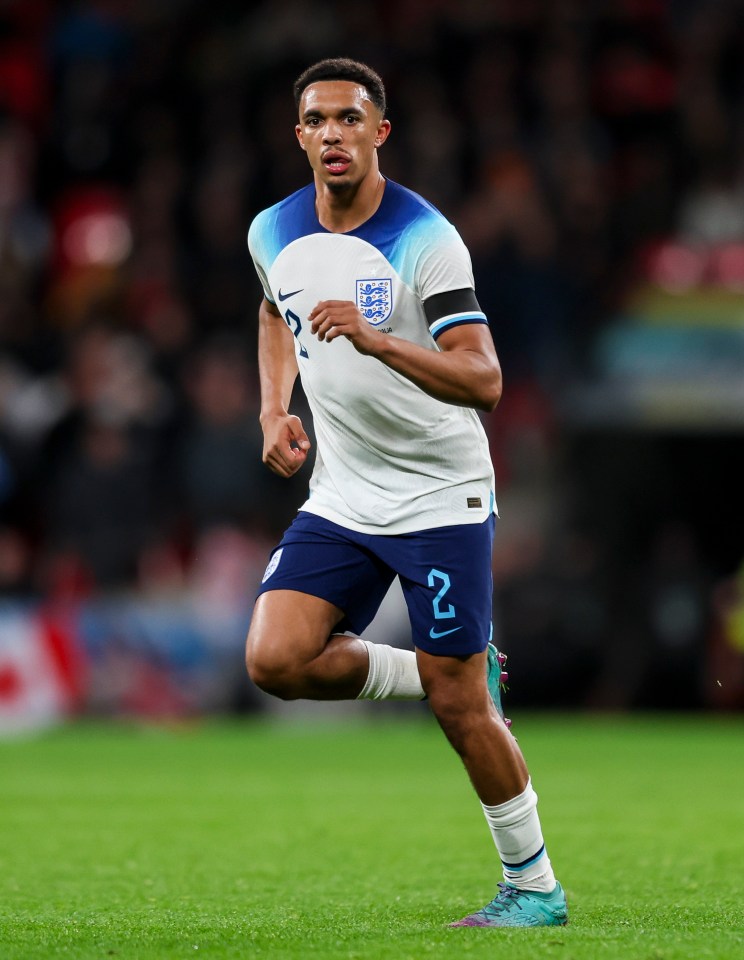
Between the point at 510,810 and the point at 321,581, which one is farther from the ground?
the point at 321,581

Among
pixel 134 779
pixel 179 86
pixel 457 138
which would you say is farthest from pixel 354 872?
pixel 179 86

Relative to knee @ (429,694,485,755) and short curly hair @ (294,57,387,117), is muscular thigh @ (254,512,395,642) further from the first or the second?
short curly hair @ (294,57,387,117)

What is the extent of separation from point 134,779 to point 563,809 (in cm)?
263

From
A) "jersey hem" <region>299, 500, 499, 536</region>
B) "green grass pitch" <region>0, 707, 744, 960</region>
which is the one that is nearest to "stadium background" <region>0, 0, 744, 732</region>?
"green grass pitch" <region>0, 707, 744, 960</region>

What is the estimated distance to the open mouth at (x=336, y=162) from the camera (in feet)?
16.7

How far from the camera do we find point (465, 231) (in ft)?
47.6

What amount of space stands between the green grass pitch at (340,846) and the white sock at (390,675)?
0.65 meters

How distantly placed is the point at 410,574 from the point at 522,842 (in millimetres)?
841

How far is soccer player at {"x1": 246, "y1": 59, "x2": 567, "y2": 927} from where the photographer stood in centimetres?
507

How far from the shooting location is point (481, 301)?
13828 millimetres

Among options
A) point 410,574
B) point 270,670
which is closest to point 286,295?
point 410,574

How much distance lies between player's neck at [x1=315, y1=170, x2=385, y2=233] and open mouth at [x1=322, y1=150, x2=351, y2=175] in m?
0.08

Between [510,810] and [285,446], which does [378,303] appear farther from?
[510,810]

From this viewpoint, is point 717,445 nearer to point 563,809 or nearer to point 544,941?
point 563,809
